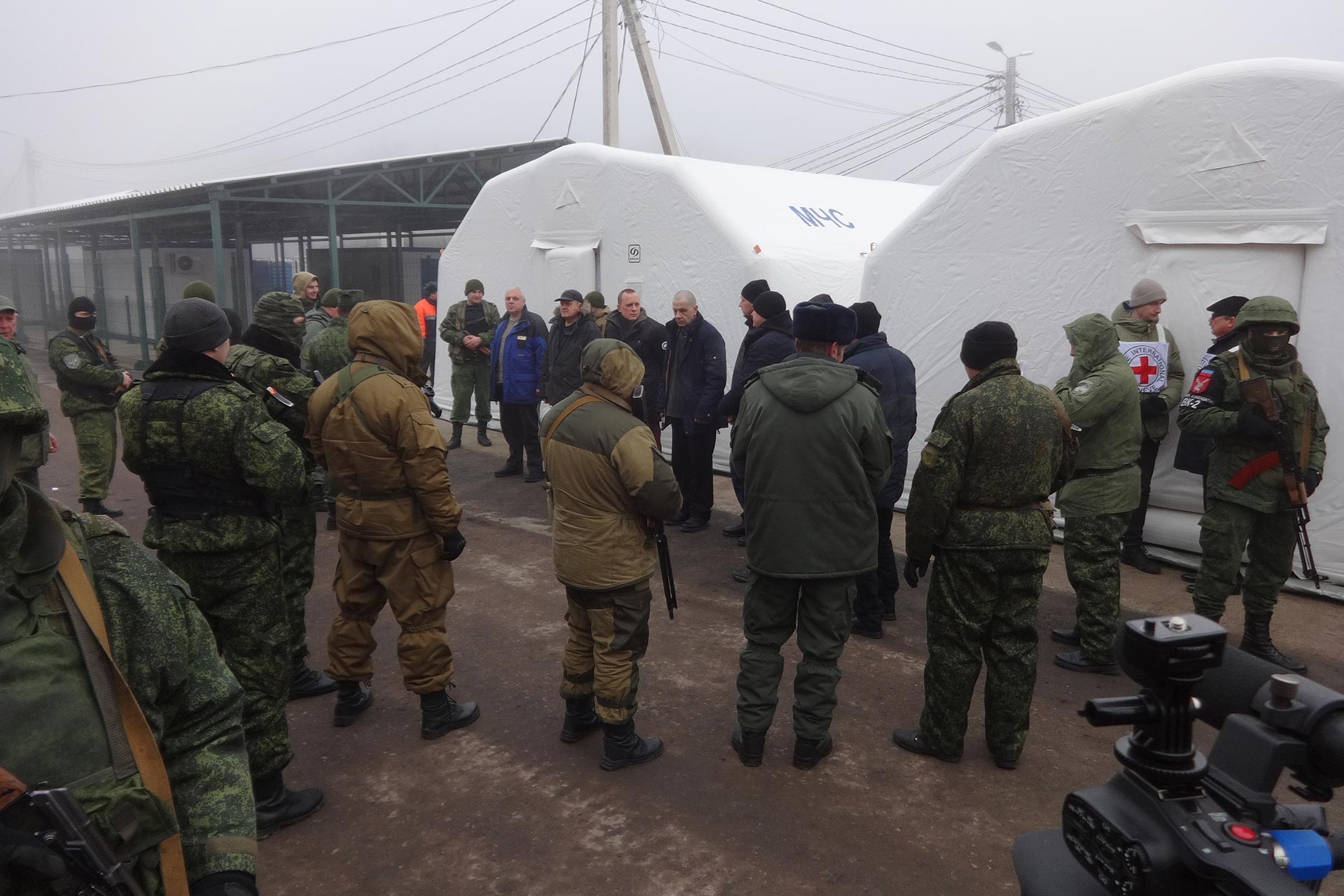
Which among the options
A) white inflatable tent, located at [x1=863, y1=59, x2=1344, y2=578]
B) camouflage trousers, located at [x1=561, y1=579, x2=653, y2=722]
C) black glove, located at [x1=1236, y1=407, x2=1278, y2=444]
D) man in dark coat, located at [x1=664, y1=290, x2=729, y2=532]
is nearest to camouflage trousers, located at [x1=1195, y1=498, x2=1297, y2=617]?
black glove, located at [x1=1236, y1=407, x2=1278, y2=444]

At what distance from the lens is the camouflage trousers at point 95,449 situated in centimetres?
700

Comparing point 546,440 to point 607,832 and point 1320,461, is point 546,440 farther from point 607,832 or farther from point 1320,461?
point 1320,461

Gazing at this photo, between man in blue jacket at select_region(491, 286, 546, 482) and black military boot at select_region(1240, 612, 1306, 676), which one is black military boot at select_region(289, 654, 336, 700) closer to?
man in blue jacket at select_region(491, 286, 546, 482)

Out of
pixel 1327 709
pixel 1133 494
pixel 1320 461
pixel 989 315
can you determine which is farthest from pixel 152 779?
pixel 989 315

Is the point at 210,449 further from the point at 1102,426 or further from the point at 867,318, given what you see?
the point at 1102,426

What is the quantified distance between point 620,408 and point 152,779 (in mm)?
2441

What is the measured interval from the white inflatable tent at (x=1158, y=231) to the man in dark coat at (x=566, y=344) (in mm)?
2691

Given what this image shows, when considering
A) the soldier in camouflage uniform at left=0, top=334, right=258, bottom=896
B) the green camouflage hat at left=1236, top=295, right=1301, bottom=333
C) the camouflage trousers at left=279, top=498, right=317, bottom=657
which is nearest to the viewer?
the soldier in camouflage uniform at left=0, top=334, right=258, bottom=896

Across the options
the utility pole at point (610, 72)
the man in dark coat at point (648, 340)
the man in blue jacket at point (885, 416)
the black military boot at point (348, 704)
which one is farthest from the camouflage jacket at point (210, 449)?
the utility pole at point (610, 72)

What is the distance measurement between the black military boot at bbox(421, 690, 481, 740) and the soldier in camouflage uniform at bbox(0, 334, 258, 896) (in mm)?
2372

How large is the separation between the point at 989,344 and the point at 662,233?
235 inches

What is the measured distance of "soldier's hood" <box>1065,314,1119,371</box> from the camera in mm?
4488

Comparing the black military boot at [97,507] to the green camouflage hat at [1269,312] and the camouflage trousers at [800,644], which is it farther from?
the green camouflage hat at [1269,312]

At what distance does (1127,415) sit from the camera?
4535 millimetres
